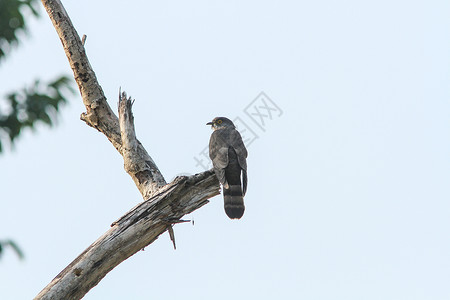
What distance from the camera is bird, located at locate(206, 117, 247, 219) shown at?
1027 centimetres

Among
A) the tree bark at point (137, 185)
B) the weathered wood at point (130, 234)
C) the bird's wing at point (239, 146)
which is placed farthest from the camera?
the bird's wing at point (239, 146)

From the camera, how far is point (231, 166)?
10.5 meters

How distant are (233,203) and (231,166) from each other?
654 mm

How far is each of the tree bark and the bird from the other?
38.9 inches

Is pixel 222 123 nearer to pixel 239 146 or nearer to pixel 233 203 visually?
pixel 239 146

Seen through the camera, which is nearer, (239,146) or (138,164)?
(138,164)

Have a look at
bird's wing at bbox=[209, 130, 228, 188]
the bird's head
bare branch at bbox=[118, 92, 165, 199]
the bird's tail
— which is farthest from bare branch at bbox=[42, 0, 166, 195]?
the bird's head

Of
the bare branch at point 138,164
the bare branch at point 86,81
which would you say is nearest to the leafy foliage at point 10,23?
the bare branch at point 138,164

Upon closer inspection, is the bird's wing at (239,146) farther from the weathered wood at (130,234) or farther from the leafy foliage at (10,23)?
the leafy foliage at (10,23)

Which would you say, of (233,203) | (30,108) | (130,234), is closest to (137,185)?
(233,203)

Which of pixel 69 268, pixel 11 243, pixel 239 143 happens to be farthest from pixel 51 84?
pixel 239 143

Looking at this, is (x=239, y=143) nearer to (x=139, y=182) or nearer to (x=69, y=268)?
(x=139, y=182)

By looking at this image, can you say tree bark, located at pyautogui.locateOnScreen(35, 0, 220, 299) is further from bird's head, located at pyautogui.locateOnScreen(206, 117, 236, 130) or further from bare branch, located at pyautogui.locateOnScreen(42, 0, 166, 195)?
bird's head, located at pyautogui.locateOnScreen(206, 117, 236, 130)

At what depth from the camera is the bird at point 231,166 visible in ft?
33.7
